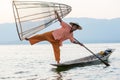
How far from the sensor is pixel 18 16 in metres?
15.0

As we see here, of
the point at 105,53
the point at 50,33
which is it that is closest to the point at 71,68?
the point at 105,53

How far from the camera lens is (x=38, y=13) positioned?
15.7 meters

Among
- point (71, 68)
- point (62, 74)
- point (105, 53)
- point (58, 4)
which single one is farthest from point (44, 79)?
point (105, 53)

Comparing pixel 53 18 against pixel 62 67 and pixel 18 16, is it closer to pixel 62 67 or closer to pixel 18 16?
pixel 18 16

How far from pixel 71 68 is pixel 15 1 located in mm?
11016

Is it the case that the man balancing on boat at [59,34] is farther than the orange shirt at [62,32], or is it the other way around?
the orange shirt at [62,32]

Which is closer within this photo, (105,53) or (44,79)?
(44,79)

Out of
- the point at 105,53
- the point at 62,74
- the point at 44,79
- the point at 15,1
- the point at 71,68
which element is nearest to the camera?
the point at 15,1

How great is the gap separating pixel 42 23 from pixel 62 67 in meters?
7.59

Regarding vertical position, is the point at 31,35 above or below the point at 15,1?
below

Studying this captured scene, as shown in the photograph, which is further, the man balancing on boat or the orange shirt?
the orange shirt

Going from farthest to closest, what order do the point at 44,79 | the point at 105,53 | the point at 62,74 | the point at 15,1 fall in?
1. the point at 105,53
2. the point at 62,74
3. the point at 44,79
4. the point at 15,1

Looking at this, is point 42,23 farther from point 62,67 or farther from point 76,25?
point 62,67

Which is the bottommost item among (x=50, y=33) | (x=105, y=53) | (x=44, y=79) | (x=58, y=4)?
(x=105, y=53)
